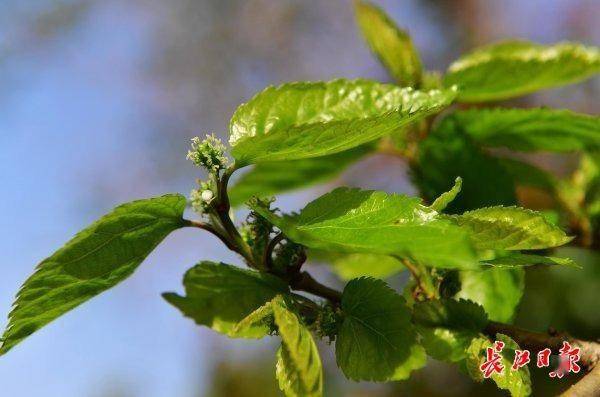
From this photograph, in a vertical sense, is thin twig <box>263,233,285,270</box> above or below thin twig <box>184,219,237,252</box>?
below

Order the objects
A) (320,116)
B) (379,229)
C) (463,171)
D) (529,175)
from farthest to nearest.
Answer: (529,175) → (463,171) → (320,116) → (379,229)

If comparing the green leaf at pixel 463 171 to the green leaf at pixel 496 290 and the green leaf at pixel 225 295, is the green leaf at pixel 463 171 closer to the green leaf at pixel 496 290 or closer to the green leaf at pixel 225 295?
the green leaf at pixel 496 290

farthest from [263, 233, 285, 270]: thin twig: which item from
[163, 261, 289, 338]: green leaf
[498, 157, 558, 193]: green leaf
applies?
[498, 157, 558, 193]: green leaf

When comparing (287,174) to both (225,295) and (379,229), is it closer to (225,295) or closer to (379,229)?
(225,295)

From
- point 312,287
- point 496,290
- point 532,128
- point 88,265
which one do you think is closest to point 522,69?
point 532,128

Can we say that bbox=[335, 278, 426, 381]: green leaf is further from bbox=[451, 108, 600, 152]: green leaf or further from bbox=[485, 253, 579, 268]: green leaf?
bbox=[451, 108, 600, 152]: green leaf

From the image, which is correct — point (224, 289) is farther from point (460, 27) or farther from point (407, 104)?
point (460, 27)

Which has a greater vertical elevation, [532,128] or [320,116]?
[320,116]
